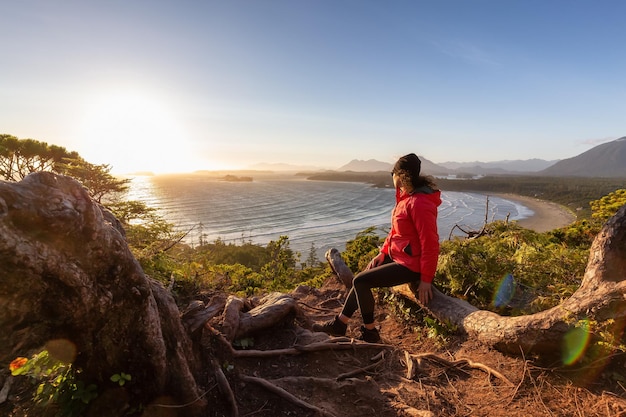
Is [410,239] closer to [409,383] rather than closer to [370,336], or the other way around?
[370,336]

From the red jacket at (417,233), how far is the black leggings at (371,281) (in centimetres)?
12

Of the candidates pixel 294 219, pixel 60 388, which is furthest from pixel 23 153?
pixel 294 219

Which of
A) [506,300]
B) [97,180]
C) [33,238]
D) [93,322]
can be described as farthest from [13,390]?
[97,180]

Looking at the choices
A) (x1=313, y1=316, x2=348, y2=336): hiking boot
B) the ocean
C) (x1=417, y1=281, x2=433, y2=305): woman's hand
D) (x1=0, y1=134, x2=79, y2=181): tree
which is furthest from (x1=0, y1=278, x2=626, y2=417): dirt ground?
the ocean

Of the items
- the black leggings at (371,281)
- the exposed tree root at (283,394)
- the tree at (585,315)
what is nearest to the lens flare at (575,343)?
the tree at (585,315)

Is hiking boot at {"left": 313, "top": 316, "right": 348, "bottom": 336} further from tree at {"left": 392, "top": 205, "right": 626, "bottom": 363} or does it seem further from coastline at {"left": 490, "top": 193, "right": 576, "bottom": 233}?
coastline at {"left": 490, "top": 193, "right": 576, "bottom": 233}

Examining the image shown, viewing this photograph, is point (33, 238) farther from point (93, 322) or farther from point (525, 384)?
point (525, 384)

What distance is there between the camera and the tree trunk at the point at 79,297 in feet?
6.13

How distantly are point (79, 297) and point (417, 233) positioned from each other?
356cm

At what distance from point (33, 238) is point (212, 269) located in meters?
5.84

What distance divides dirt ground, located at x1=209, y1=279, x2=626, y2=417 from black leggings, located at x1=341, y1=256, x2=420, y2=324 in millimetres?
508

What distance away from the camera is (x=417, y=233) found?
13.5 ft

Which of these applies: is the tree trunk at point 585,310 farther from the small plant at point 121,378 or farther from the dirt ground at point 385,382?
the small plant at point 121,378

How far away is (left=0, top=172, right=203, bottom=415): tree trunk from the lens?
6.13 ft
